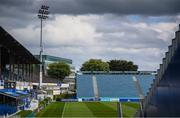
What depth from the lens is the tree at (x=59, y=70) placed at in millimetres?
175500

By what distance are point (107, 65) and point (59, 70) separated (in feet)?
58.1

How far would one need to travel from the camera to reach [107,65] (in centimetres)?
17762

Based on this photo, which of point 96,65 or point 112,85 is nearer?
point 112,85

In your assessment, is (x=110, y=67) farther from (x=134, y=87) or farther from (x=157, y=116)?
(x=157, y=116)

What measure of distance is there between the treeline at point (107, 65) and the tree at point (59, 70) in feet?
23.8

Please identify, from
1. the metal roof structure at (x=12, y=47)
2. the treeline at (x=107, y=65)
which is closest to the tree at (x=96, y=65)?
the treeline at (x=107, y=65)

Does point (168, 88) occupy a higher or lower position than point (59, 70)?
lower

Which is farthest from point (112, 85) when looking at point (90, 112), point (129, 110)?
point (90, 112)

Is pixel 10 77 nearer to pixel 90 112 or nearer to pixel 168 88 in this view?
pixel 90 112

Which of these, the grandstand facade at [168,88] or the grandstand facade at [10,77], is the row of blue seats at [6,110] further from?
the grandstand facade at [168,88]

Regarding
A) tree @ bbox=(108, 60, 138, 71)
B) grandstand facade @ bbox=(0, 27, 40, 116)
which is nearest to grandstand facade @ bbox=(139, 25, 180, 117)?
grandstand facade @ bbox=(0, 27, 40, 116)

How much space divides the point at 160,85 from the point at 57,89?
332ft

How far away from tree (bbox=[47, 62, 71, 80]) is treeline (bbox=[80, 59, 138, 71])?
7.26 m

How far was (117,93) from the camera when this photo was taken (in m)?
116
